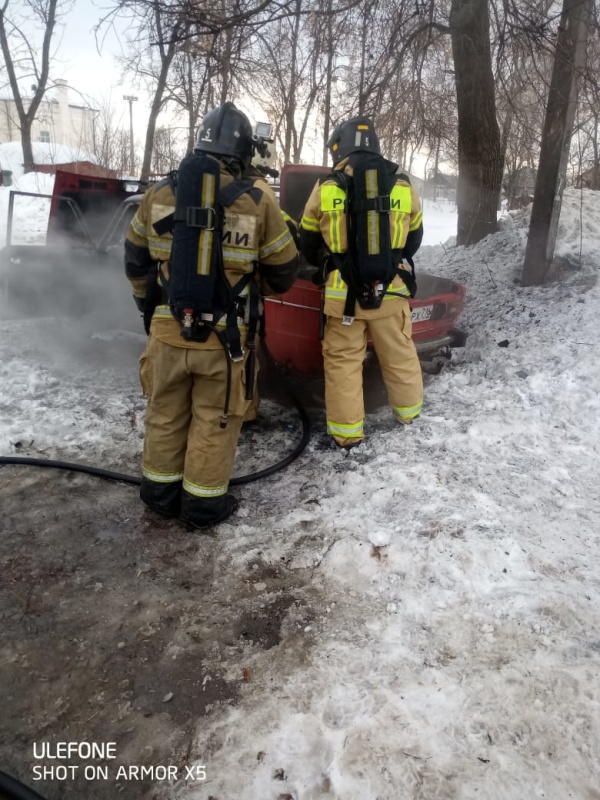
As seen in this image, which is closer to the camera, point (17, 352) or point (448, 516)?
point (448, 516)

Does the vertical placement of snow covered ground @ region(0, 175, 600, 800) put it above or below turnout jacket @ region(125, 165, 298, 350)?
below

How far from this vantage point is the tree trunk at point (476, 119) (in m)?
6.35

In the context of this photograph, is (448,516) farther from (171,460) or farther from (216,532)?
(171,460)

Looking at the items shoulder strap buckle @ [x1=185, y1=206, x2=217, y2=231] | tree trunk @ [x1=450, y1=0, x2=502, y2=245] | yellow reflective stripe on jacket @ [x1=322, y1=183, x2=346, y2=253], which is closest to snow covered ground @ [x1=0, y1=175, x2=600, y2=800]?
yellow reflective stripe on jacket @ [x1=322, y1=183, x2=346, y2=253]

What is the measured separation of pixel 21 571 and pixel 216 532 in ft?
3.36

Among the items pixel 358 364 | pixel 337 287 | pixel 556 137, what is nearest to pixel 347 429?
pixel 358 364

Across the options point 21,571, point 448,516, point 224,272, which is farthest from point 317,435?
point 21,571

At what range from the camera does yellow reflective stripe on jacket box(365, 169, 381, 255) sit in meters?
3.67

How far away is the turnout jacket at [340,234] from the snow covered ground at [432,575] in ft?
3.18

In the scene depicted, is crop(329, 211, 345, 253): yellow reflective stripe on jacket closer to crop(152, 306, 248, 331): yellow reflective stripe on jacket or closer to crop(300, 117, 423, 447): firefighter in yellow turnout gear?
crop(300, 117, 423, 447): firefighter in yellow turnout gear

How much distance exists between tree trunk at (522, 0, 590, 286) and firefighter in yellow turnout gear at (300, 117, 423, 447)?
2.35 metres

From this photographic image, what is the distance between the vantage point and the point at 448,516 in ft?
10.2

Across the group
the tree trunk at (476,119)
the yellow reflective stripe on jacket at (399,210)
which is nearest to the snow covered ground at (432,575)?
the yellow reflective stripe on jacket at (399,210)

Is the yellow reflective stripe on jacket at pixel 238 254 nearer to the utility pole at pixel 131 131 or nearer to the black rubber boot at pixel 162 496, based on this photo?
the black rubber boot at pixel 162 496
